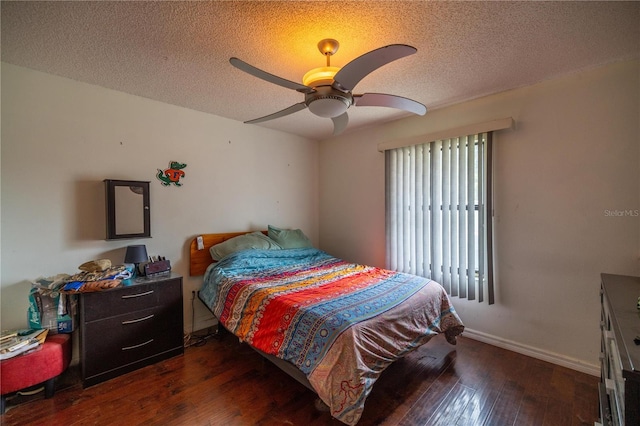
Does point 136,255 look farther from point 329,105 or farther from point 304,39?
point 304,39

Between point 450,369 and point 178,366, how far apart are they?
230 cm

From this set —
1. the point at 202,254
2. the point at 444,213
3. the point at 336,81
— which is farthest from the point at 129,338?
the point at 444,213

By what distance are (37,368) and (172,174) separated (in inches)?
71.7

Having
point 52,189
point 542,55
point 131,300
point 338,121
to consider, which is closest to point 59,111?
point 52,189

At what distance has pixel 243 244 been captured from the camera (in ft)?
10.0

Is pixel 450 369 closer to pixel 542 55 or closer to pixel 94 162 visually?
pixel 542 55

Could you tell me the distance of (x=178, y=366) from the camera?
2316 millimetres

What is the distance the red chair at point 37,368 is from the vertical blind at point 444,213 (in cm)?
311

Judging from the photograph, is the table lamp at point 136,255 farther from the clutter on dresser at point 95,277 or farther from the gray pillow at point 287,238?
the gray pillow at point 287,238

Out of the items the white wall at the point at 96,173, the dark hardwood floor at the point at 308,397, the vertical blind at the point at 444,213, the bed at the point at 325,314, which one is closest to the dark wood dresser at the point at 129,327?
the dark hardwood floor at the point at 308,397

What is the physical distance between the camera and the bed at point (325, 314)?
5.02 ft

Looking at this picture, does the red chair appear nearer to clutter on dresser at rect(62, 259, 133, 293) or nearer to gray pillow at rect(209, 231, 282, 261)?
clutter on dresser at rect(62, 259, 133, 293)

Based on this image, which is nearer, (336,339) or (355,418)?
(355,418)

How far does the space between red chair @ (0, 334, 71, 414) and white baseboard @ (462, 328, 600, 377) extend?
3528 millimetres
